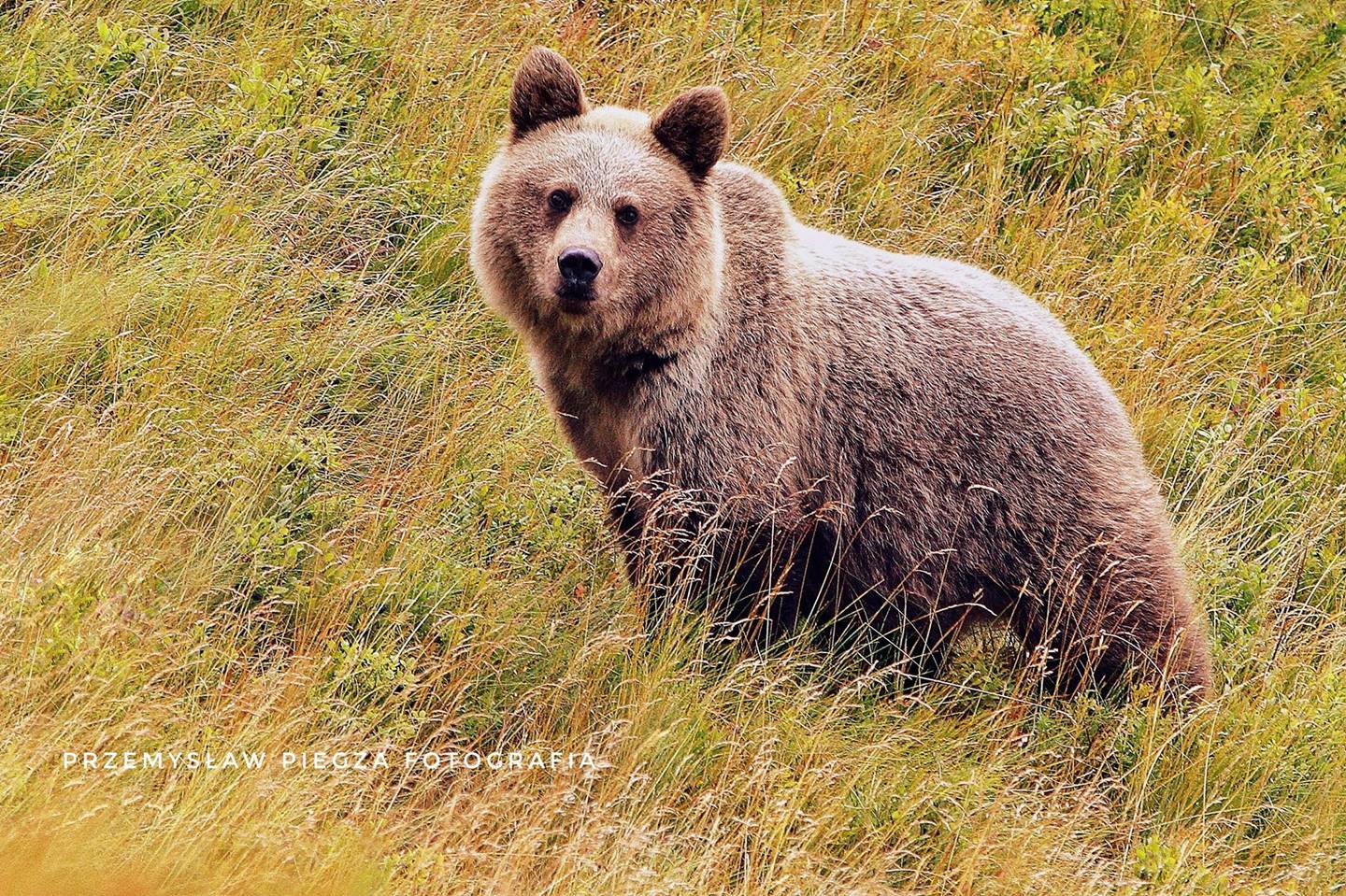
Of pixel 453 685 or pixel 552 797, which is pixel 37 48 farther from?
pixel 552 797

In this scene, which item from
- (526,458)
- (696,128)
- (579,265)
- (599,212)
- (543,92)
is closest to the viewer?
(579,265)

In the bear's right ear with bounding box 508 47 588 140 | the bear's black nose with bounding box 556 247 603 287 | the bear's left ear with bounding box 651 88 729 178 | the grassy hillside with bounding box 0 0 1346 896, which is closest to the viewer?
the grassy hillside with bounding box 0 0 1346 896

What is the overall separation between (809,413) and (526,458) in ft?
3.86

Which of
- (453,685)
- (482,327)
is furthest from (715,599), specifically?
(482,327)

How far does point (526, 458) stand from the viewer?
575 centimetres

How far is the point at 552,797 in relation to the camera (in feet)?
12.9

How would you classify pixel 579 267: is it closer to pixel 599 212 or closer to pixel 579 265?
pixel 579 265

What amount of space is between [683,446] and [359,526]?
1.19 m

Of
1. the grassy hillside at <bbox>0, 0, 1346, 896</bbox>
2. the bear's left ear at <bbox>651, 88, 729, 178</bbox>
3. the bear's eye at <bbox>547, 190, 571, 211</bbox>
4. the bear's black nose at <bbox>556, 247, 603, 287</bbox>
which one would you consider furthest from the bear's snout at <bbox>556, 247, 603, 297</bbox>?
the grassy hillside at <bbox>0, 0, 1346, 896</bbox>

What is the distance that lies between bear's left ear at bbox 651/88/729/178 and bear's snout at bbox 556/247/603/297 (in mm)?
610

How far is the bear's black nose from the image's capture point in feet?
15.7

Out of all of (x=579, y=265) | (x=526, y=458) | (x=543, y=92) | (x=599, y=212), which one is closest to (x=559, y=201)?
(x=599, y=212)

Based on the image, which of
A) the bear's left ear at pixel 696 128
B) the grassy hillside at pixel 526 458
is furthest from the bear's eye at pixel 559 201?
the grassy hillside at pixel 526 458

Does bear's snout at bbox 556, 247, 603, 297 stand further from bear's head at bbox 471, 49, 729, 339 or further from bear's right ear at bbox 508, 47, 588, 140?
bear's right ear at bbox 508, 47, 588, 140
